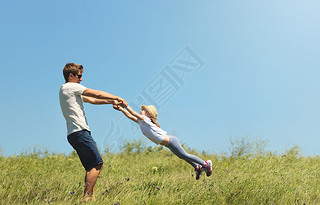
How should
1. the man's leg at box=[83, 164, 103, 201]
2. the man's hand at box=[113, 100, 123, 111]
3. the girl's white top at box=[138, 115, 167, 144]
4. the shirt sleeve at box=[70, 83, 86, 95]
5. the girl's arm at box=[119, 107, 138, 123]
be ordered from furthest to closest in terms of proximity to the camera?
the girl's white top at box=[138, 115, 167, 144] → the girl's arm at box=[119, 107, 138, 123] → the man's hand at box=[113, 100, 123, 111] → the shirt sleeve at box=[70, 83, 86, 95] → the man's leg at box=[83, 164, 103, 201]

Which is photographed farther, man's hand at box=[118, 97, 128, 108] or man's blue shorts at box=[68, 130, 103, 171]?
man's hand at box=[118, 97, 128, 108]

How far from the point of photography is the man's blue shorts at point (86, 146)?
4418 mm

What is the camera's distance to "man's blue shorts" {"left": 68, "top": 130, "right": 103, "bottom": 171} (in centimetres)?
442

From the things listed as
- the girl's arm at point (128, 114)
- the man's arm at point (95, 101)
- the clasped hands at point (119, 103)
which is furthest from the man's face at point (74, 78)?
the girl's arm at point (128, 114)

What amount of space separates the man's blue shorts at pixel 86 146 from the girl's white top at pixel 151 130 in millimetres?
1191

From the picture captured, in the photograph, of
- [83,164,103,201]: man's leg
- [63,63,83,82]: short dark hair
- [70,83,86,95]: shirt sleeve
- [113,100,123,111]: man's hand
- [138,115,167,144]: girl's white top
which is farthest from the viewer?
[138,115,167,144]: girl's white top

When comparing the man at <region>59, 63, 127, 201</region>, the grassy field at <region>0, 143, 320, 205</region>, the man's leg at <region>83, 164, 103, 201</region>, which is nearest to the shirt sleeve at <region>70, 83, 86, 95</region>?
the man at <region>59, 63, 127, 201</region>

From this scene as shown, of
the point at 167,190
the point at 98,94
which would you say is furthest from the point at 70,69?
the point at 167,190

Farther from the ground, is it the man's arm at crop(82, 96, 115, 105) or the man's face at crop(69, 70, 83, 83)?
the man's face at crop(69, 70, 83, 83)

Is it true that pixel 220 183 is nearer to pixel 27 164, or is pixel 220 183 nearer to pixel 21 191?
pixel 21 191

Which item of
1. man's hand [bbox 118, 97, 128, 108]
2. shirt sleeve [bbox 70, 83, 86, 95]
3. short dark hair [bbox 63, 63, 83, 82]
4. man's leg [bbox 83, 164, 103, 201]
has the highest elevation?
short dark hair [bbox 63, 63, 83, 82]

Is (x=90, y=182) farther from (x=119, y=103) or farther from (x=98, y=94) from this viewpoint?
(x=119, y=103)

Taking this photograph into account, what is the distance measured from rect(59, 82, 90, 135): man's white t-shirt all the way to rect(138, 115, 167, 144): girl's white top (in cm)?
122

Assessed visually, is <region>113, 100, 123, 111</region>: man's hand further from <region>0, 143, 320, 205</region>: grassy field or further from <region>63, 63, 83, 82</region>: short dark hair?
<region>0, 143, 320, 205</region>: grassy field
